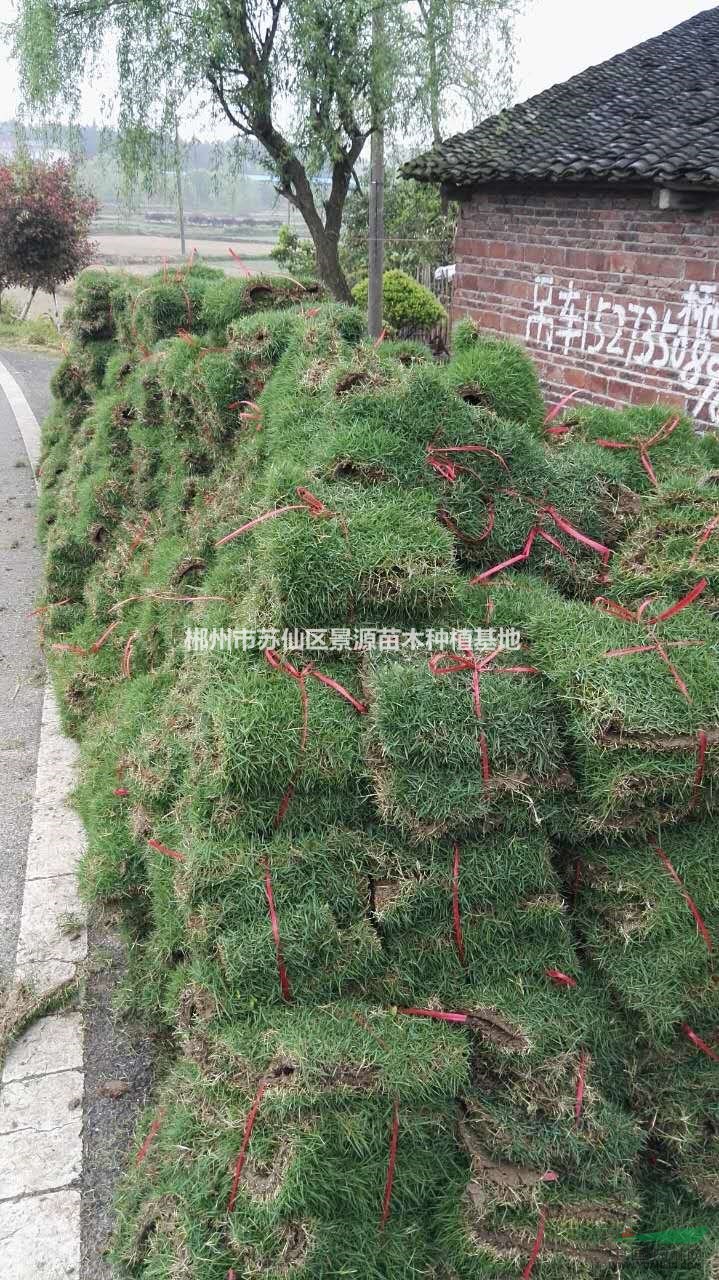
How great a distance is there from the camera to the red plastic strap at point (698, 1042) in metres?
2.71

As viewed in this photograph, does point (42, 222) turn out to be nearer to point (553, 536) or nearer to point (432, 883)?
point (553, 536)

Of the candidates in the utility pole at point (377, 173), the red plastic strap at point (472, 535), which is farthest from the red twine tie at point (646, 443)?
the utility pole at point (377, 173)

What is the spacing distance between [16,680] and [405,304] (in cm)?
1140

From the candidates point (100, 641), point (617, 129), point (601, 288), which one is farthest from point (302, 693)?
point (617, 129)

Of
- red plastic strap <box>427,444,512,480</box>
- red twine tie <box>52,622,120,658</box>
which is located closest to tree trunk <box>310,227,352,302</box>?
red twine tie <box>52,622,120,658</box>

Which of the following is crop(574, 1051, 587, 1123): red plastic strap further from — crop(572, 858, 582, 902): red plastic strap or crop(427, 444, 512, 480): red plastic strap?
crop(427, 444, 512, 480): red plastic strap

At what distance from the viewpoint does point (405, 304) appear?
15.7 m

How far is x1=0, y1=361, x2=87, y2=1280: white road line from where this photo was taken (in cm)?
292

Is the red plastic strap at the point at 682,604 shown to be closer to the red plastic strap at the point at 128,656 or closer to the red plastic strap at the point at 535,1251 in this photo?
the red plastic strap at the point at 535,1251

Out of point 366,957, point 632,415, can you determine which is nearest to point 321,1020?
point 366,957

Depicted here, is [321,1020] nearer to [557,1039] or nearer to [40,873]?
[557,1039]

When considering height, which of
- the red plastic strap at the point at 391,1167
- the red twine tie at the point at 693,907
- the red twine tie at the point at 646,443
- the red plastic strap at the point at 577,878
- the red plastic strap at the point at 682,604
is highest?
the red twine tie at the point at 646,443

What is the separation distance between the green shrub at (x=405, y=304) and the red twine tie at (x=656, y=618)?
13428mm

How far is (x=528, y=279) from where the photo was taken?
412 inches
